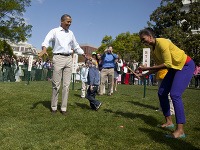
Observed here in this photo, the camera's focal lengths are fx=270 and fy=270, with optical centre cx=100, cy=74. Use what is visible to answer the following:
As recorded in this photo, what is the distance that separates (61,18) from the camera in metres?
6.84

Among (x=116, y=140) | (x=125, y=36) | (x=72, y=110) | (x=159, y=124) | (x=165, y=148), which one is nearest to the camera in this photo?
(x=165, y=148)

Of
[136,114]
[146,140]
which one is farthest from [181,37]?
[146,140]

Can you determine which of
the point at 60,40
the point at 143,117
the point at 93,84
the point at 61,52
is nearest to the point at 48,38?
the point at 60,40

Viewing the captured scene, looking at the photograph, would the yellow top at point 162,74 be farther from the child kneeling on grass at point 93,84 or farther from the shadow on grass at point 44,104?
the shadow on grass at point 44,104

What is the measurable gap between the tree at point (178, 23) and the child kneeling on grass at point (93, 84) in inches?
Answer: 1008

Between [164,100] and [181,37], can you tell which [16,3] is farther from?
[164,100]

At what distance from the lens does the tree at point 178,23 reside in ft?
107

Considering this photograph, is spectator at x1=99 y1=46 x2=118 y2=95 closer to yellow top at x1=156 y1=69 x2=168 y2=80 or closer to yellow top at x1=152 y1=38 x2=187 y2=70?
yellow top at x1=156 y1=69 x2=168 y2=80

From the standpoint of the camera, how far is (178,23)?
1483 inches

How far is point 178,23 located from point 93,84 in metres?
32.6

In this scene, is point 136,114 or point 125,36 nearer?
point 136,114

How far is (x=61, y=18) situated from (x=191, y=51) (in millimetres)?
28535

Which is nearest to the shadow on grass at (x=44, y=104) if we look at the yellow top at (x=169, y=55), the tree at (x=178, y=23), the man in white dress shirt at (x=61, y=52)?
the man in white dress shirt at (x=61, y=52)

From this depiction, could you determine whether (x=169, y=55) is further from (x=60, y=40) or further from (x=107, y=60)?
(x=107, y=60)
